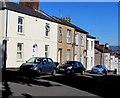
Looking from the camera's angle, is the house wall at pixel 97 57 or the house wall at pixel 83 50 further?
the house wall at pixel 97 57

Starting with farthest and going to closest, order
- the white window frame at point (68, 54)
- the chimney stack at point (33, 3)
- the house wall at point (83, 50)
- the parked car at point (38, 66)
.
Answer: the house wall at point (83, 50)
the white window frame at point (68, 54)
the chimney stack at point (33, 3)
the parked car at point (38, 66)

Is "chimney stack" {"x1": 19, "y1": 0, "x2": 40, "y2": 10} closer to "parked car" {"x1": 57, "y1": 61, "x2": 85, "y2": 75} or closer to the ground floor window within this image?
the ground floor window

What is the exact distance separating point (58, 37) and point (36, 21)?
18.3 feet

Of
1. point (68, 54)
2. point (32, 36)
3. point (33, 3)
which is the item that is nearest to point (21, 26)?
point (32, 36)

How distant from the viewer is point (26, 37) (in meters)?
32.7

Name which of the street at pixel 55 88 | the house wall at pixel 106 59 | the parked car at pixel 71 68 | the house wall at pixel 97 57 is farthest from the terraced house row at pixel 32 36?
the house wall at pixel 106 59

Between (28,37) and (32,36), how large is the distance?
84cm

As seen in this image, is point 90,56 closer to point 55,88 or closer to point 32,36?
point 32,36

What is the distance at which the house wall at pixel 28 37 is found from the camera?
30172 millimetres

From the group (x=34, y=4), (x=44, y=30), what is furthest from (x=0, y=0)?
(x=34, y=4)

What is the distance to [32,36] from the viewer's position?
3378cm

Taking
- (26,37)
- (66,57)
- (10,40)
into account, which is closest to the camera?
(10,40)

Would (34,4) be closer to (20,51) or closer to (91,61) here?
(20,51)

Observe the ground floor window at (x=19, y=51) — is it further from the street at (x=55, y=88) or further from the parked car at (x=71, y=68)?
the street at (x=55, y=88)
